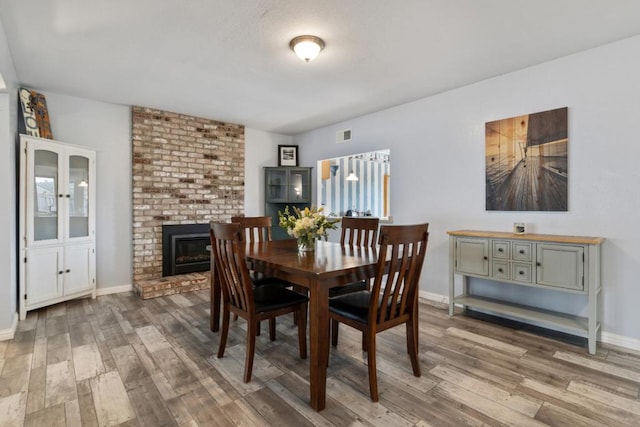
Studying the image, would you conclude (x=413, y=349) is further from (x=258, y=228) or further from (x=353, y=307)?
(x=258, y=228)

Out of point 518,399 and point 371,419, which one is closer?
point 371,419

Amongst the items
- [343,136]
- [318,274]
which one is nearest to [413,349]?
[318,274]

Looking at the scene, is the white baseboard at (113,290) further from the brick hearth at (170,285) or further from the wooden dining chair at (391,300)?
the wooden dining chair at (391,300)

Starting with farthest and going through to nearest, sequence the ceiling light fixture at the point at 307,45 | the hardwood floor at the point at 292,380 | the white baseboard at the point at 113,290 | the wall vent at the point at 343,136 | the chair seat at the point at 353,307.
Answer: the wall vent at the point at 343,136
the white baseboard at the point at 113,290
the ceiling light fixture at the point at 307,45
the chair seat at the point at 353,307
the hardwood floor at the point at 292,380

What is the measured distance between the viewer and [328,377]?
2.19 metres

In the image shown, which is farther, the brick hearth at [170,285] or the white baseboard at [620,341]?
the brick hearth at [170,285]

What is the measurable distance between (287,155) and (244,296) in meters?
4.11

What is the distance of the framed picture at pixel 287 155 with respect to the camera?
593cm

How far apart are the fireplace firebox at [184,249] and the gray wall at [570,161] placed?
287 cm

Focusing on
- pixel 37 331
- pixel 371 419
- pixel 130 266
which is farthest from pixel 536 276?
pixel 130 266

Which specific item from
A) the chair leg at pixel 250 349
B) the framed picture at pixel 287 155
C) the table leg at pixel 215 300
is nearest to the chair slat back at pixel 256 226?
the table leg at pixel 215 300

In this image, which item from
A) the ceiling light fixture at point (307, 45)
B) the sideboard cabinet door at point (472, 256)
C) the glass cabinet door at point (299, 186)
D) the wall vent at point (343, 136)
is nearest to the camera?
the ceiling light fixture at point (307, 45)

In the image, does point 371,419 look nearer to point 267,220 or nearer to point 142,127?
point 267,220

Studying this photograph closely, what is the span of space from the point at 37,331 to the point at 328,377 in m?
2.77
